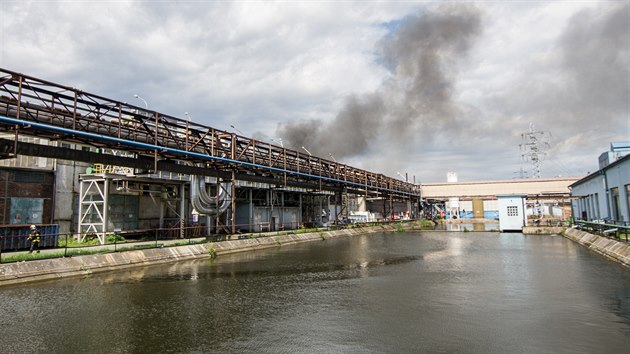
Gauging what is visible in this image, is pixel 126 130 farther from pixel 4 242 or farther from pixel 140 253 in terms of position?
pixel 4 242

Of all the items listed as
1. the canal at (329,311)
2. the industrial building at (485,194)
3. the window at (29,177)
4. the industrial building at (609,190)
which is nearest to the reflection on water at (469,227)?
the industrial building at (609,190)

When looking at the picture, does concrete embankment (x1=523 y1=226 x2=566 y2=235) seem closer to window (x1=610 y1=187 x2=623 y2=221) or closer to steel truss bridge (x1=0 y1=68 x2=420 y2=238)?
window (x1=610 y1=187 x2=623 y2=221)

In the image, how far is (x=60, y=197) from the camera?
27.2 m

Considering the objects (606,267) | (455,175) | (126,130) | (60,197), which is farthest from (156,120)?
(455,175)

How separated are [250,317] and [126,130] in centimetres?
1490

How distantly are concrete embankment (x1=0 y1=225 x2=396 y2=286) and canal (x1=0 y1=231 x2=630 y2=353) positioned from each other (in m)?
1.07

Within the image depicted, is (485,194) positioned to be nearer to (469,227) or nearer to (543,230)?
(469,227)

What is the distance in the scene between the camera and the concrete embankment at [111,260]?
14984 mm

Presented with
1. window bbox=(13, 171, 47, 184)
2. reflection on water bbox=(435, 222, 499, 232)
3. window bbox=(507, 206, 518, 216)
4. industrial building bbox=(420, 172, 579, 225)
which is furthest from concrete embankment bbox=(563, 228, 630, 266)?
industrial building bbox=(420, 172, 579, 225)

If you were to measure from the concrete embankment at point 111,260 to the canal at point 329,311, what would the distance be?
1069mm

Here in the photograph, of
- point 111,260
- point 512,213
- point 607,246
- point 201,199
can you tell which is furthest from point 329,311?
point 512,213

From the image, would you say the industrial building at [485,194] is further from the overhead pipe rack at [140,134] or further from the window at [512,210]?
the overhead pipe rack at [140,134]

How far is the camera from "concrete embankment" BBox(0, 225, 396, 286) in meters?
15.0

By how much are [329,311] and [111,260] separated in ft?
44.2
